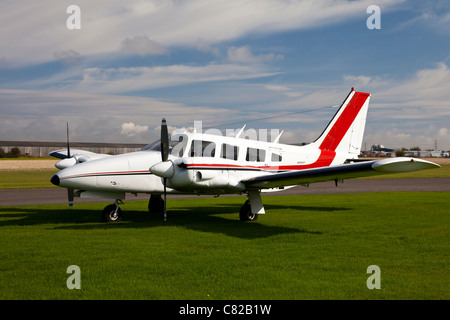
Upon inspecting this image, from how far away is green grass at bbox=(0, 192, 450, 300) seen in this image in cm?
711

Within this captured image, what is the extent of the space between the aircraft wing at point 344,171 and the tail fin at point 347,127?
529 cm

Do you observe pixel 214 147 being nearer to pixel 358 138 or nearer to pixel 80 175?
pixel 80 175

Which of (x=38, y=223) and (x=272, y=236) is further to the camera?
(x=38, y=223)

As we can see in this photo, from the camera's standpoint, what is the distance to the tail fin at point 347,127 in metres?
19.5

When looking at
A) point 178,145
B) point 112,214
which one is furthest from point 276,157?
point 112,214

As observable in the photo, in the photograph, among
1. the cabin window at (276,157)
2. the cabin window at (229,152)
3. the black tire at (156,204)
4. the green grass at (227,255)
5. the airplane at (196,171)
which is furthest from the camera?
the black tire at (156,204)

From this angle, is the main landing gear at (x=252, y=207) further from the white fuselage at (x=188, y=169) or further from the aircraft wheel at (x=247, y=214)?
the white fuselage at (x=188, y=169)

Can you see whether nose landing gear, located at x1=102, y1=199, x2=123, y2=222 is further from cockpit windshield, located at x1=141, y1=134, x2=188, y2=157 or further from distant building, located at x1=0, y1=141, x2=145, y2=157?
distant building, located at x1=0, y1=141, x2=145, y2=157

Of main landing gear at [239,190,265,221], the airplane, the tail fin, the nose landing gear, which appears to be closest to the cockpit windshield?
the airplane

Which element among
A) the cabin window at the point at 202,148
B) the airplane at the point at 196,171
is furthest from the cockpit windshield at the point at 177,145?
the cabin window at the point at 202,148

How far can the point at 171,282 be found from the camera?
7.55m

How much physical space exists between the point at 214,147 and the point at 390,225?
249 inches

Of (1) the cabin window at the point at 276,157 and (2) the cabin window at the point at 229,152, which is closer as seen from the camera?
(2) the cabin window at the point at 229,152
